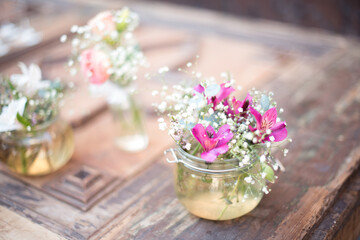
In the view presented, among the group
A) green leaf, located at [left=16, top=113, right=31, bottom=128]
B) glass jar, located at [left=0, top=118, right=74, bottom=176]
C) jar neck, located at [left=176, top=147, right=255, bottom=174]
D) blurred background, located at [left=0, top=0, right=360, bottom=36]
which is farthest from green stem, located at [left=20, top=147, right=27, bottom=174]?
blurred background, located at [left=0, top=0, right=360, bottom=36]

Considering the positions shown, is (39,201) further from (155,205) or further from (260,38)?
(260,38)

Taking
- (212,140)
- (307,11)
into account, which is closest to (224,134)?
(212,140)

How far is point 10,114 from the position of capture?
3.18ft

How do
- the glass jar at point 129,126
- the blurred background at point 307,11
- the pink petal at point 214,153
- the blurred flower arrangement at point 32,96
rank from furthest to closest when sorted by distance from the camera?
the blurred background at point 307,11 → the glass jar at point 129,126 → the blurred flower arrangement at point 32,96 → the pink petal at point 214,153

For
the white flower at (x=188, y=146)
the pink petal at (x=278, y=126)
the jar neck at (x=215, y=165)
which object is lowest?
the jar neck at (x=215, y=165)

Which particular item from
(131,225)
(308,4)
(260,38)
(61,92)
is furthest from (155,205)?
(308,4)

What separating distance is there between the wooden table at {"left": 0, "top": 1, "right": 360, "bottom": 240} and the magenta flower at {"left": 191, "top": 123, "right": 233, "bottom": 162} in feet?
0.74

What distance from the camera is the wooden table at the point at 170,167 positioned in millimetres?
963

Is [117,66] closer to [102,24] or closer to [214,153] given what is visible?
[102,24]

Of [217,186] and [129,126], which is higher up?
[217,186]

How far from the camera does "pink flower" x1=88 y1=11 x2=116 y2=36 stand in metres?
1.13

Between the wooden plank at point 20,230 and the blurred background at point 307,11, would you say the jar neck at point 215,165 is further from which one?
the blurred background at point 307,11

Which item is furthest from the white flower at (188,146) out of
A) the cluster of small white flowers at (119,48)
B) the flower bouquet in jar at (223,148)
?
the cluster of small white flowers at (119,48)

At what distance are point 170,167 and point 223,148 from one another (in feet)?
1.39
